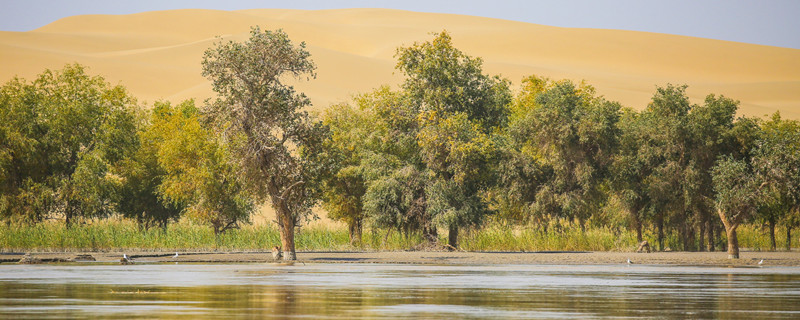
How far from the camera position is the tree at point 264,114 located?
47.2 meters

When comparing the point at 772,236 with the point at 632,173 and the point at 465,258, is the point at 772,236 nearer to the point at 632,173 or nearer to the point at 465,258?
the point at 632,173

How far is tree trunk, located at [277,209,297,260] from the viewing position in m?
47.8

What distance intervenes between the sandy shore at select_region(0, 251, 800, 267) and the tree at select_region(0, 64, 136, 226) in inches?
256

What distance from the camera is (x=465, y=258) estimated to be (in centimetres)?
5262

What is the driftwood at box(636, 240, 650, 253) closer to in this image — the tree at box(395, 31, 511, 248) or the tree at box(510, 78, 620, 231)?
the tree at box(510, 78, 620, 231)

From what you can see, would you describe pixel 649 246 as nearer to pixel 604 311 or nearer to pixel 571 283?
pixel 571 283

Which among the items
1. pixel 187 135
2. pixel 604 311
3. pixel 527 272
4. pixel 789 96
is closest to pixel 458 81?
pixel 187 135

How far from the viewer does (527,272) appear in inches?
1548

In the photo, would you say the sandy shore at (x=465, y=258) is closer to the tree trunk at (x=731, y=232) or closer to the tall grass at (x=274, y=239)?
the tree trunk at (x=731, y=232)

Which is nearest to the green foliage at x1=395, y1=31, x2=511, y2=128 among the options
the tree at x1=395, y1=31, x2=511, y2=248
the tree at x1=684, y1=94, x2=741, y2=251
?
the tree at x1=395, y1=31, x2=511, y2=248

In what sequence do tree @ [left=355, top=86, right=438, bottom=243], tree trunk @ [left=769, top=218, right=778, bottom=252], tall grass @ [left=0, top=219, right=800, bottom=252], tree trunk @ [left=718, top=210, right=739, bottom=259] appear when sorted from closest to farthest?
tree trunk @ [left=718, top=210, right=739, bottom=259], tall grass @ [left=0, top=219, right=800, bottom=252], tree @ [left=355, top=86, right=438, bottom=243], tree trunk @ [left=769, top=218, right=778, bottom=252]

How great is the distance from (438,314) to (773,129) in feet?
177

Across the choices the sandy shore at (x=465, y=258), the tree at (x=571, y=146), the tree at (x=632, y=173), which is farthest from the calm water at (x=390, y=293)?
the tree at (x=571, y=146)

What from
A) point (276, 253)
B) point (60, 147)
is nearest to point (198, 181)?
Result: point (60, 147)
